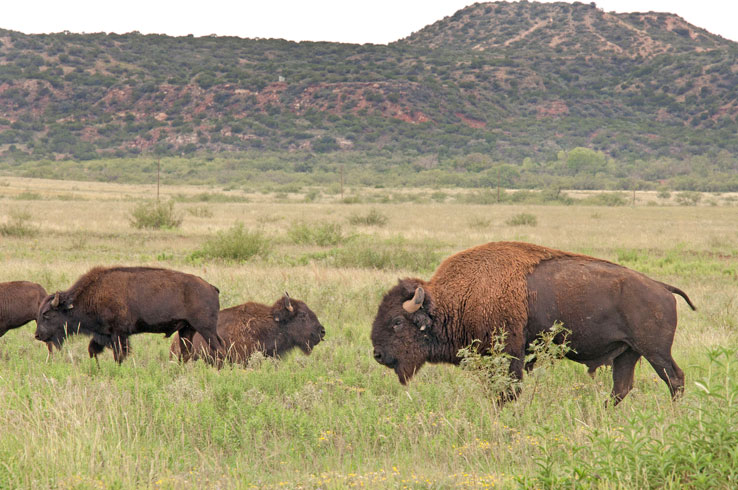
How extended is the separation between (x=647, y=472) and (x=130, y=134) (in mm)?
100943

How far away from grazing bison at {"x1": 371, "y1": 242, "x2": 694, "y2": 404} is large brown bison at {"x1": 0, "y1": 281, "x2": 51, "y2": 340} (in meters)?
4.73

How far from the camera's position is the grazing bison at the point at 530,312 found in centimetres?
607

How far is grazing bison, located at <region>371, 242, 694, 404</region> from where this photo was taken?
19.9 feet

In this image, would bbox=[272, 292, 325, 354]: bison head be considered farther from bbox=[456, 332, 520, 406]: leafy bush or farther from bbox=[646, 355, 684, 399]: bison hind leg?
bbox=[646, 355, 684, 399]: bison hind leg

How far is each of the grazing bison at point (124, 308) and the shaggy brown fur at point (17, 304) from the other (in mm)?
964

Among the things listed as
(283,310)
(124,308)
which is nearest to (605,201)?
(283,310)

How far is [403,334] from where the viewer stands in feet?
20.9

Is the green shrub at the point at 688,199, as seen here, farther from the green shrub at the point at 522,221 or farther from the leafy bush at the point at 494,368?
the leafy bush at the point at 494,368

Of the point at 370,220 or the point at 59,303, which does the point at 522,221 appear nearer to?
the point at 370,220

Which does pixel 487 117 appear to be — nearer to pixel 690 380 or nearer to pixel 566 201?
pixel 566 201

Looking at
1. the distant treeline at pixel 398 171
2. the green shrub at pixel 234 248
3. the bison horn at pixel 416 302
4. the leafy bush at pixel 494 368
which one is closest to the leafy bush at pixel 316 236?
the green shrub at pixel 234 248

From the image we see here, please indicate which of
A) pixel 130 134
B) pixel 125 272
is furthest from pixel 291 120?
pixel 125 272

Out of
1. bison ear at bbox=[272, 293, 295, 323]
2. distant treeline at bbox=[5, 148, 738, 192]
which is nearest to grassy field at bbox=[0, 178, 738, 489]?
bison ear at bbox=[272, 293, 295, 323]

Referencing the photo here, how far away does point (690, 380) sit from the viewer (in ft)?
22.0
